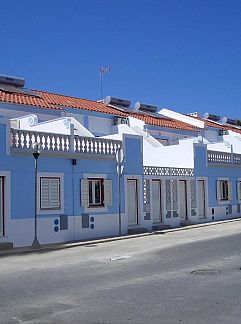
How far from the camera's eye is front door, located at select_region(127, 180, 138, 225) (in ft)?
70.2

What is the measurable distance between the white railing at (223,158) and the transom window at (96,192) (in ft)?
29.3

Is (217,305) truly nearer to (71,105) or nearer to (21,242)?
(21,242)

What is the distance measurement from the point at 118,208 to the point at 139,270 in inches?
373

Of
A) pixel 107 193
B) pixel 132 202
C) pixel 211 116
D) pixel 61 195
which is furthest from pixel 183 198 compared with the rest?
pixel 211 116

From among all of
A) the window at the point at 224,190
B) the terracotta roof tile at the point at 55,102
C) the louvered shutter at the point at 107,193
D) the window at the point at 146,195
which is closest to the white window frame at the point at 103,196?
the louvered shutter at the point at 107,193

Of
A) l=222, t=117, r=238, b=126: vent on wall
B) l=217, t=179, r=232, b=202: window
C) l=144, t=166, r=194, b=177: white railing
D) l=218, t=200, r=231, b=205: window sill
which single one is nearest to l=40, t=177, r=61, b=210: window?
l=144, t=166, r=194, b=177: white railing

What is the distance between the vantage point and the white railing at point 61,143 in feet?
55.4

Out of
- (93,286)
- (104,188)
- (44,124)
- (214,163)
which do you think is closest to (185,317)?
(93,286)

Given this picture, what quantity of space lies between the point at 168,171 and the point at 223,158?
18.9 feet

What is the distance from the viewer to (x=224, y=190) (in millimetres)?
27891

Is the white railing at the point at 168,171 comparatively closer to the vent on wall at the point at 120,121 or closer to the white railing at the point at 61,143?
the white railing at the point at 61,143

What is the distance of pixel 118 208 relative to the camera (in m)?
20.4

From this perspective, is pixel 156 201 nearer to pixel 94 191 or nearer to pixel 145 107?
pixel 94 191

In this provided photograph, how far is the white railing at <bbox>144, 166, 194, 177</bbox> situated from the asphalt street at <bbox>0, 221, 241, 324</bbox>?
23.6 feet
